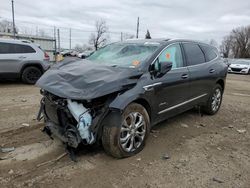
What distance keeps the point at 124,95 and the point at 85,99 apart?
561 millimetres

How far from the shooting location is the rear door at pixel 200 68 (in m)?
5.12

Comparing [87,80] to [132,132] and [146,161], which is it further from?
[146,161]

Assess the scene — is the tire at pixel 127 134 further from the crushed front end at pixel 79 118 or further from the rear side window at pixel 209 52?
the rear side window at pixel 209 52

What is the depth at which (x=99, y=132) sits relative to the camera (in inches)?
136

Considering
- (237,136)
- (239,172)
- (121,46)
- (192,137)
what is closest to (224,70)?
(237,136)

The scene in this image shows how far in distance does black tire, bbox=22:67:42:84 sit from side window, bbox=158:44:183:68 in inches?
270

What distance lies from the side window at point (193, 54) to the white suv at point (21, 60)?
663cm

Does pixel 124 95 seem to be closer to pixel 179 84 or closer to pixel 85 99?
pixel 85 99

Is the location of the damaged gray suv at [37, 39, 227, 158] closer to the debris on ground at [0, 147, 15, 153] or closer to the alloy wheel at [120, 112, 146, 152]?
the alloy wheel at [120, 112, 146, 152]

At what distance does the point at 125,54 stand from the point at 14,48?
658 cm

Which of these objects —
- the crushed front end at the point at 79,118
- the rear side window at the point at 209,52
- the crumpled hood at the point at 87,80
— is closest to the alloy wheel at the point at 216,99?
the rear side window at the point at 209,52

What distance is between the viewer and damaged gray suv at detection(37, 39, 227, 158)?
134 inches

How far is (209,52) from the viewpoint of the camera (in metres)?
6.11

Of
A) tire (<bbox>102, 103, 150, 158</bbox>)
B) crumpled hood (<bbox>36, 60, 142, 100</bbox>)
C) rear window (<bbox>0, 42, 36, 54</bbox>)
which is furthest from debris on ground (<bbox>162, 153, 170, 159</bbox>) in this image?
rear window (<bbox>0, 42, 36, 54</bbox>)
